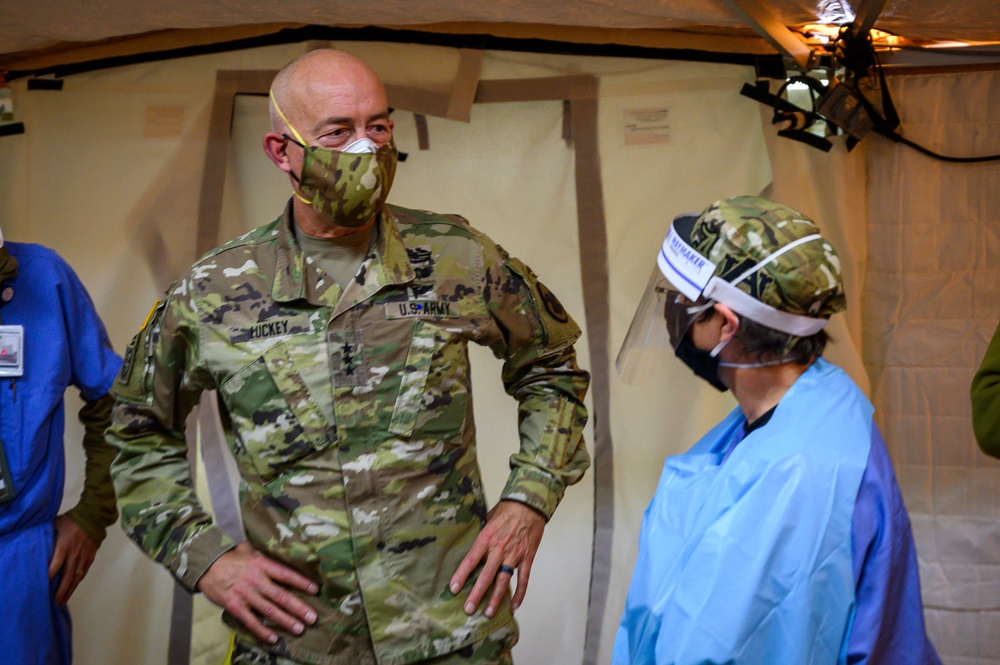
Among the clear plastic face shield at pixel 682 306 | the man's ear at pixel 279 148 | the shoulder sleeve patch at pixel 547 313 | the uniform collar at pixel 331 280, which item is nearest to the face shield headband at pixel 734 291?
the clear plastic face shield at pixel 682 306

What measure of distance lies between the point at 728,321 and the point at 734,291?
6 cm

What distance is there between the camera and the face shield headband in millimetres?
1653

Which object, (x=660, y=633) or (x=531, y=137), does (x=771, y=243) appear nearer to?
(x=660, y=633)

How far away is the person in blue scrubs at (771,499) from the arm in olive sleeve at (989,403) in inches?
23.7

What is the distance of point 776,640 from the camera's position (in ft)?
4.81

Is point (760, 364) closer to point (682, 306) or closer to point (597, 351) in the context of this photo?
point (682, 306)

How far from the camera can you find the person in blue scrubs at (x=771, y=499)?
4.80 ft

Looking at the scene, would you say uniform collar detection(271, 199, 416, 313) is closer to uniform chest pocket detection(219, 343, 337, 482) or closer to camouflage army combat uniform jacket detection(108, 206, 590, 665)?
camouflage army combat uniform jacket detection(108, 206, 590, 665)

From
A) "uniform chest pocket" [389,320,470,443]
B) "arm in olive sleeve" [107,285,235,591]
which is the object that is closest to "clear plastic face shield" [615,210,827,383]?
"uniform chest pocket" [389,320,470,443]

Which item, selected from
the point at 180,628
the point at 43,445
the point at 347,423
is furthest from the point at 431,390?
the point at 180,628

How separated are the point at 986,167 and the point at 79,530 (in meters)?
2.82

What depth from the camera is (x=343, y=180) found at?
1.87 m

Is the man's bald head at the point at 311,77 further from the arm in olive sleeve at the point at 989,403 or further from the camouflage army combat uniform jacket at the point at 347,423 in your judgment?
the arm in olive sleeve at the point at 989,403

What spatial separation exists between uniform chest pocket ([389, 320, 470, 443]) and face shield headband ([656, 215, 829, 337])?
1.61 ft
